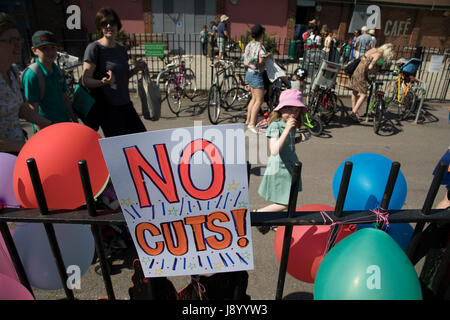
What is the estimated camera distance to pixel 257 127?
612 cm

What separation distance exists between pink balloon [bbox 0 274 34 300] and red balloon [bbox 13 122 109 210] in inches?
12.8

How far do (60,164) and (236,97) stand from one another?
6.61m

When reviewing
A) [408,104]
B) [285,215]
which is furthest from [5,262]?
[408,104]

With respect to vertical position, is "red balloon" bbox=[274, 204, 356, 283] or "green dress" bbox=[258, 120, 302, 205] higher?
"red balloon" bbox=[274, 204, 356, 283]

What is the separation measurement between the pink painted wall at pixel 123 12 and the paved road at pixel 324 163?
13.0 meters

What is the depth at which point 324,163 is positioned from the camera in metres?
5.10

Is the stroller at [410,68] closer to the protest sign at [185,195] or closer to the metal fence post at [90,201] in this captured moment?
the protest sign at [185,195]

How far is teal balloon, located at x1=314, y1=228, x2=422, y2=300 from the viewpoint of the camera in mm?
1039

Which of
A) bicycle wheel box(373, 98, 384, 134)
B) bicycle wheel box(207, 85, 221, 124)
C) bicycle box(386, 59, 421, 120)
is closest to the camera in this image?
bicycle wheel box(373, 98, 384, 134)

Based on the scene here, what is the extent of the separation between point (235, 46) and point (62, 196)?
15992 millimetres

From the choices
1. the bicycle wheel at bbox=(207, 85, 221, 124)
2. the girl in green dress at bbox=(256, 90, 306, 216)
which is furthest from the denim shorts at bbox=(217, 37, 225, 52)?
the girl in green dress at bbox=(256, 90, 306, 216)

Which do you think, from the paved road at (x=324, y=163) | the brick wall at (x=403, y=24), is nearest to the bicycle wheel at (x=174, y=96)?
the paved road at (x=324, y=163)

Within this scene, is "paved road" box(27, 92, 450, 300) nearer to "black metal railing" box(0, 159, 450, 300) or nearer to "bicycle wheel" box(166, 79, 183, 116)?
"bicycle wheel" box(166, 79, 183, 116)

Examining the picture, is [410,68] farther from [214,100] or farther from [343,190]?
[343,190]
